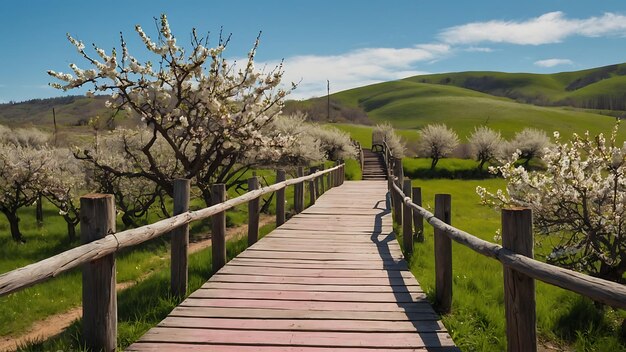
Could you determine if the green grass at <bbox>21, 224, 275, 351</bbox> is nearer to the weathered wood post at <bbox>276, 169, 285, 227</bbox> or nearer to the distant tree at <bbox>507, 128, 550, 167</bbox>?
the weathered wood post at <bbox>276, 169, 285, 227</bbox>

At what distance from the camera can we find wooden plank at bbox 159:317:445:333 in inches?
154

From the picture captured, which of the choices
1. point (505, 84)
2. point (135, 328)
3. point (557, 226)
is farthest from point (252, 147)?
point (505, 84)

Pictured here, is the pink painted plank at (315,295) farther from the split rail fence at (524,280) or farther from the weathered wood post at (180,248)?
the split rail fence at (524,280)

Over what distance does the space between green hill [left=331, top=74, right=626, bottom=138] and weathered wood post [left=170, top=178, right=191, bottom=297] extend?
272 feet

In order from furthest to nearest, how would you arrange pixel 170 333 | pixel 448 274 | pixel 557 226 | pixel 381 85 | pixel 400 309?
1. pixel 381 85
2. pixel 557 226
3. pixel 448 274
4. pixel 400 309
5. pixel 170 333

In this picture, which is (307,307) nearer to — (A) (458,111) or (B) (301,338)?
(B) (301,338)

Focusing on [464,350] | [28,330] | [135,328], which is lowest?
[28,330]

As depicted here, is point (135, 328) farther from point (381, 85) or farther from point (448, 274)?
point (381, 85)

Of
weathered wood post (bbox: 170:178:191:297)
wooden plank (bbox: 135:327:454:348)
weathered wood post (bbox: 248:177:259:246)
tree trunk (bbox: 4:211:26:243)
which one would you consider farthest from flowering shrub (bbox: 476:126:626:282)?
tree trunk (bbox: 4:211:26:243)

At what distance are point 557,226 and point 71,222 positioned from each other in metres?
16.5

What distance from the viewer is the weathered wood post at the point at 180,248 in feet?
16.4

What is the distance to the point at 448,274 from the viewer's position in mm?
4785

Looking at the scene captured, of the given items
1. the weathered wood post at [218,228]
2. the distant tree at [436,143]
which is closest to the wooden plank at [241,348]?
the weathered wood post at [218,228]

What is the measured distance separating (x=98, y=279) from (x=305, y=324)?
1.74 metres
